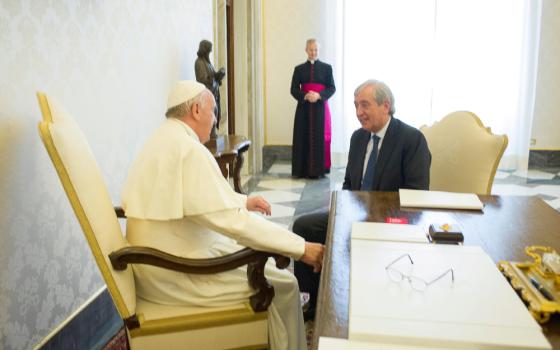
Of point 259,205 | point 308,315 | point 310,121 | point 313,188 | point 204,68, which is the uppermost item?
point 204,68

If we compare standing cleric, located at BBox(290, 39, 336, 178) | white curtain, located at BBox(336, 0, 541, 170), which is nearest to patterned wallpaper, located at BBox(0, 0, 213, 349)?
standing cleric, located at BBox(290, 39, 336, 178)

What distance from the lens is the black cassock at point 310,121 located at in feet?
→ 21.5

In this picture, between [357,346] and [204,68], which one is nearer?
[357,346]

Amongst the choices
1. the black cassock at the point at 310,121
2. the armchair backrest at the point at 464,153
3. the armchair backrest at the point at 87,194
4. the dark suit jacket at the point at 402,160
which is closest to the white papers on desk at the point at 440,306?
the armchair backrest at the point at 87,194

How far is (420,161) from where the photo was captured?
8.39 feet

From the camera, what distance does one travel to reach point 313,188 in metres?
6.02

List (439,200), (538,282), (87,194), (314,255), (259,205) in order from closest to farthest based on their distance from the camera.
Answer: (538,282)
(87,194)
(314,255)
(439,200)
(259,205)

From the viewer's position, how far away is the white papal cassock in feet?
5.98

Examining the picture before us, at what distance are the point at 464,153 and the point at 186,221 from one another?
165 centimetres

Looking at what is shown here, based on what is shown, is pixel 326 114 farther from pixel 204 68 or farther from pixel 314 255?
pixel 314 255

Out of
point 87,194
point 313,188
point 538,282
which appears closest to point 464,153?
point 538,282

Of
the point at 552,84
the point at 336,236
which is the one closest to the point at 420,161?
the point at 336,236

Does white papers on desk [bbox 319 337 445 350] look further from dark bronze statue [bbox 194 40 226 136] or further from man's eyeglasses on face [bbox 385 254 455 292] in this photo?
dark bronze statue [bbox 194 40 226 136]

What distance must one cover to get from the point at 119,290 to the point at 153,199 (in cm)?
33
